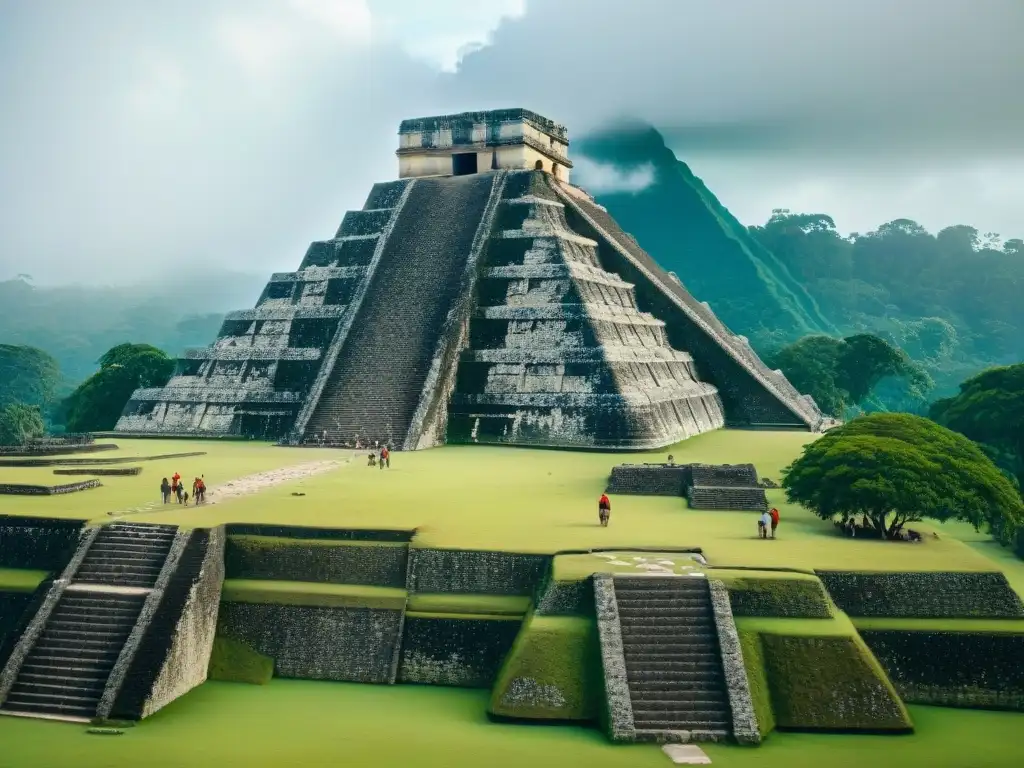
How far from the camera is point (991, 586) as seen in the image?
41.8 feet

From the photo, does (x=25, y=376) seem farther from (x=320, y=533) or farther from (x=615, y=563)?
(x=615, y=563)

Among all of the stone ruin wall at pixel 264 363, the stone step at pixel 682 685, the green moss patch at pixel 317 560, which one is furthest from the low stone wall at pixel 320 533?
the stone ruin wall at pixel 264 363

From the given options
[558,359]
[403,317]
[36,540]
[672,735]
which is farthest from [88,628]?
[403,317]

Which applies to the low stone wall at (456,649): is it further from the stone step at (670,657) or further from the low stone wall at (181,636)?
the low stone wall at (181,636)

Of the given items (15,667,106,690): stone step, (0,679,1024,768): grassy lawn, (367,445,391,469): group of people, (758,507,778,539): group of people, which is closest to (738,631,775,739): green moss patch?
(0,679,1024,768): grassy lawn

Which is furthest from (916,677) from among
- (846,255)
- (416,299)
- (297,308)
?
(846,255)

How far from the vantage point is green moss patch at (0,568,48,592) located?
14016 millimetres

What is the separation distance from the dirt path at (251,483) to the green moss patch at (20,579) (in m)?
1.23

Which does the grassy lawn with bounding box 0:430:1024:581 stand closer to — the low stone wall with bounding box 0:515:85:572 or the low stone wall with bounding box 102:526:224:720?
the low stone wall with bounding box 0:515:85:572

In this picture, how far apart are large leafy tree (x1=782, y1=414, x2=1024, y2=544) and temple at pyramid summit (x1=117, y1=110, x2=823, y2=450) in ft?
24.9

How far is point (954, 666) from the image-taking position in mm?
12219

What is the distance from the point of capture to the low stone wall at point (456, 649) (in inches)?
500

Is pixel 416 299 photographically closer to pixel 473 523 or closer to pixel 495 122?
pixel 495 122

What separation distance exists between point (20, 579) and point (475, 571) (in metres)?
6.15
